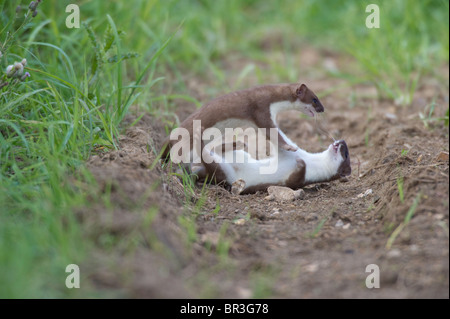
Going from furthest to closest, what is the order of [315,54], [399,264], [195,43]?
[315,54] → [195,43] → [399,264]

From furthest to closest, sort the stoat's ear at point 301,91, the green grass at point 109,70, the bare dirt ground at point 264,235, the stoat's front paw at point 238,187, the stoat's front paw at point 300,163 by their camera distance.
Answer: the stoat's ear at point 301,91 → the stoat's front paw at point 300,163 → the stoat's front paw at point 238,187 → the green grass at point 109,70 → the bare dirt ground at point 264,235

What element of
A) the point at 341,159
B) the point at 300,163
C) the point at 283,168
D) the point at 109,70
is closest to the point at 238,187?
the point at 283,168

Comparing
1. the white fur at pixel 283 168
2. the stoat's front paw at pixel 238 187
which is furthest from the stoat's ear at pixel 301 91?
the stoat's front paw at pixel 238 187

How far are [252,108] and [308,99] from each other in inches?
20.5

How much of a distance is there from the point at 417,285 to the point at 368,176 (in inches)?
75.8

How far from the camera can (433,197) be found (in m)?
3.28

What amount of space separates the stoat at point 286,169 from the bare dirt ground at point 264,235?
0.35 feet

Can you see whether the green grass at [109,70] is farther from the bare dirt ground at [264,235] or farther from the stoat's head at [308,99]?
the stoat's head at [308,99]

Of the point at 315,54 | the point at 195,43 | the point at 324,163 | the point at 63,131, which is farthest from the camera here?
the point at 315,54

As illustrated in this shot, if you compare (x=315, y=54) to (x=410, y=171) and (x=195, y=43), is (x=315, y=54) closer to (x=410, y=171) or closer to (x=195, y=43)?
(x=195, y=43)

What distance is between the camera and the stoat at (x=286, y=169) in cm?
442

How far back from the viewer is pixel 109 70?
188 inches
